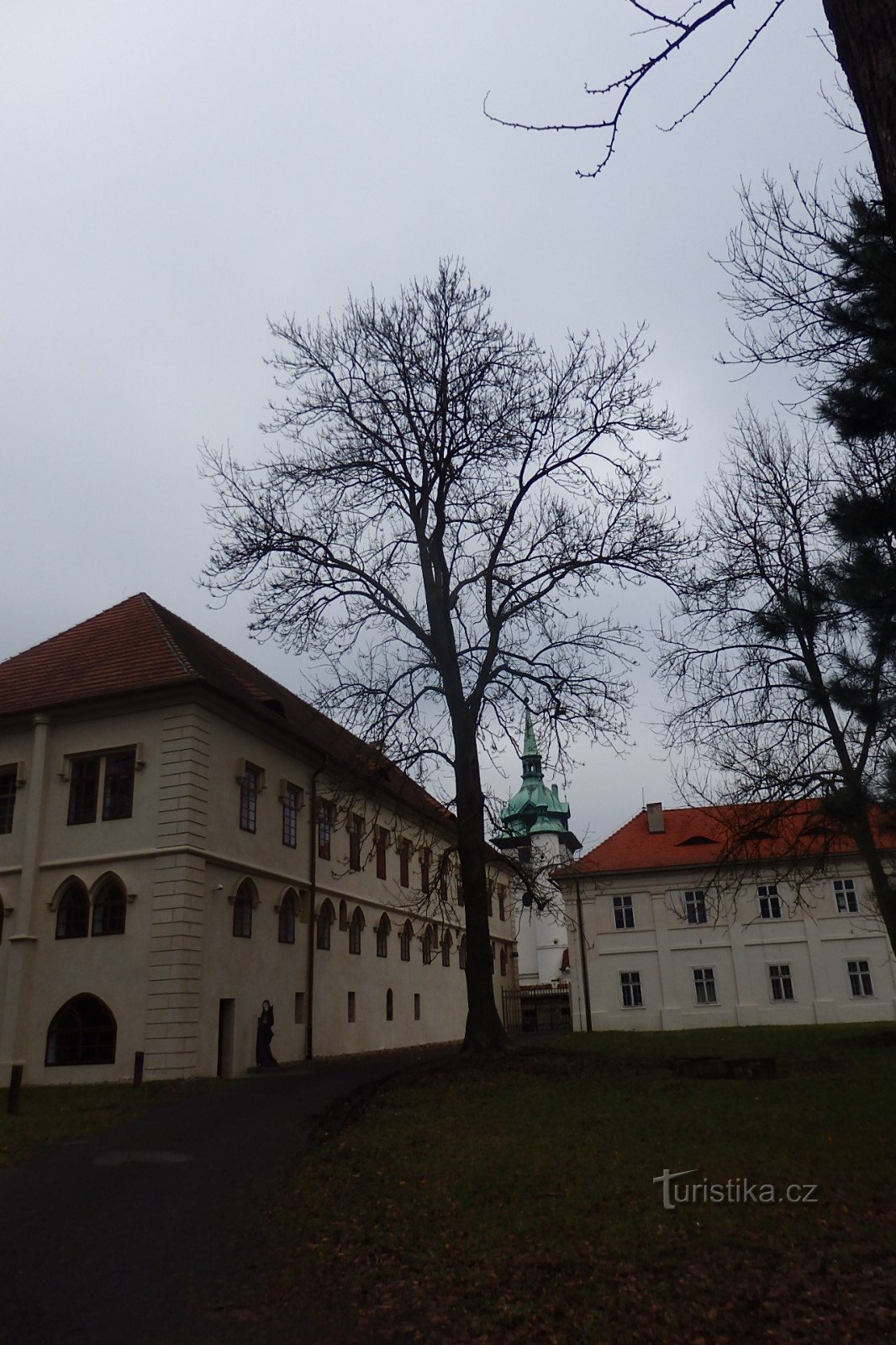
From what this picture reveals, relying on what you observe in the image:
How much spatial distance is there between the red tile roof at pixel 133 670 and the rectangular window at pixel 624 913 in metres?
15.1

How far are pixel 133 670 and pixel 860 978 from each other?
96.2 ft

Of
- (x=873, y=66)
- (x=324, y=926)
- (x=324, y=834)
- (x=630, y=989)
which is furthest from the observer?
(x=630, y=989)

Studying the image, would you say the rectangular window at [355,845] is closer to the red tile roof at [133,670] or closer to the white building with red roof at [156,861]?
the white building with red roof at [156,861]

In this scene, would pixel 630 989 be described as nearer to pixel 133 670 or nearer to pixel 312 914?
pixel 312 914

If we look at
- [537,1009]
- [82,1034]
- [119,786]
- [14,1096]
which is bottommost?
[14,1096]

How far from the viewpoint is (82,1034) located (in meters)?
22.4

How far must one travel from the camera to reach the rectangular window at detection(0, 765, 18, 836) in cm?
2484

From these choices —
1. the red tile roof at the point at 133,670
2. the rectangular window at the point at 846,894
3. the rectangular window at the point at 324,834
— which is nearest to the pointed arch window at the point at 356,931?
the rectangular window at the point at 324,834

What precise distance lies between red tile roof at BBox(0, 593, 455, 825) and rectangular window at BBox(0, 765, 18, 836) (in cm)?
133

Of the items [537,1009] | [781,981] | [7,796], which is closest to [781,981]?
[781,981]

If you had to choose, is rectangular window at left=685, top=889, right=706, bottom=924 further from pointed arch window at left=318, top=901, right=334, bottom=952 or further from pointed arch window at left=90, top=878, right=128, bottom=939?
pointed arch window at left=90, top=878, right=128, bottom=939

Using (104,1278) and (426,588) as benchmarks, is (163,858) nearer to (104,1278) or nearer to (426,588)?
(426,588)

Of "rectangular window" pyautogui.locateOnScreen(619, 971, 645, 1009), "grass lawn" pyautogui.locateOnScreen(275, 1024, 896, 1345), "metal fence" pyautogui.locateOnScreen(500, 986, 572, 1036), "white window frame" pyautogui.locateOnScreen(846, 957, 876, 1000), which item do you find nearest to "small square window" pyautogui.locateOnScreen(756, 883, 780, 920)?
"white window frame" pyautogui.locateOnScreen(846, 957, 876, 1000)

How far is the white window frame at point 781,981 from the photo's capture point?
39.7 metres
